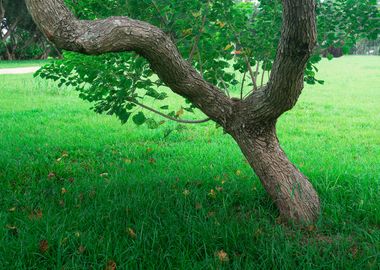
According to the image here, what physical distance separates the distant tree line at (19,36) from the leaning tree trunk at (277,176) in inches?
1195

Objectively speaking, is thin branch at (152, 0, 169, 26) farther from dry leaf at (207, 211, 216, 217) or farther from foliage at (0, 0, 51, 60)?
foliage at (0, 0, 51, 60)

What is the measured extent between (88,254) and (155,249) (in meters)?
0.41

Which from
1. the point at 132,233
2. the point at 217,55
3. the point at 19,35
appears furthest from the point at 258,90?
the point at 19,35

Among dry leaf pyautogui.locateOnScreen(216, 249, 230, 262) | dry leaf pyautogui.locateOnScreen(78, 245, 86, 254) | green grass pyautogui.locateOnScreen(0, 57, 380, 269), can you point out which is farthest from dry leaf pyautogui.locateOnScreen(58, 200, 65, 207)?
dry leaf pyautogui.locateOnScreen(216, 249, 230, 262)

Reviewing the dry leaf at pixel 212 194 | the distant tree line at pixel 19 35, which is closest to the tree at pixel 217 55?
the dry leaf at pixel 212 194

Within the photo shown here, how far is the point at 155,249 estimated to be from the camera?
2910 mm

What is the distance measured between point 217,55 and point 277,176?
3.77 feet

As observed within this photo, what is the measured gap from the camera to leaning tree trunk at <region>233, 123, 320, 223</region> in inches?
131

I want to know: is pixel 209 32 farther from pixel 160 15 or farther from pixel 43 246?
pixel 43 246

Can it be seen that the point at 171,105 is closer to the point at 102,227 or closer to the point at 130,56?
the point at 130,56

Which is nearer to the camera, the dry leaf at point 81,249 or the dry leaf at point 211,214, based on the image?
the dry leaf at point 81,249

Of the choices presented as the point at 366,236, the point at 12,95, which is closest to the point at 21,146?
the point at 366,236

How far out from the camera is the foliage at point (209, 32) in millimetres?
3479

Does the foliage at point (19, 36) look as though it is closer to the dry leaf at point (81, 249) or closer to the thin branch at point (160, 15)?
the thin branch at point (160, 15)
